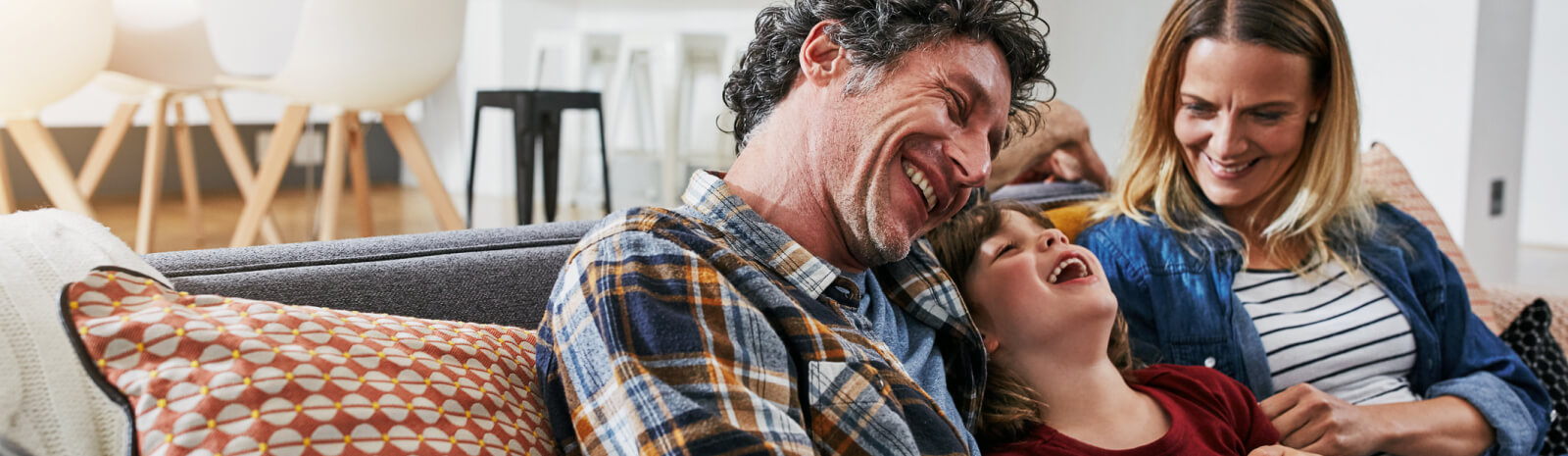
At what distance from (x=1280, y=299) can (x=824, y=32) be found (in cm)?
88

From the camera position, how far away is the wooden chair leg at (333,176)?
336 cm

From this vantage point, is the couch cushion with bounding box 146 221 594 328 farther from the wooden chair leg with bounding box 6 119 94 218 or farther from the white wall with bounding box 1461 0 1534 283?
the white wall with bounding box 1461 0 1534 283

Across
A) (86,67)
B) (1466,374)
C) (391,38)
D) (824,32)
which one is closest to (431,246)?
(824,32)

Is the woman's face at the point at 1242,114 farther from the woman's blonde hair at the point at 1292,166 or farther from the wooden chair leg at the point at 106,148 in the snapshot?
the wooden chair leg at the point at 106,148

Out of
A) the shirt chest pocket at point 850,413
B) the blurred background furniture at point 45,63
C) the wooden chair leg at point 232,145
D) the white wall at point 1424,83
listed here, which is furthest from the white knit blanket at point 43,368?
the white wall at point 1424,83

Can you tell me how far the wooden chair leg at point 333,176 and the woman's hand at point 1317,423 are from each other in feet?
8.80

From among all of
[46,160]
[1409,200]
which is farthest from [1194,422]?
[46,160]

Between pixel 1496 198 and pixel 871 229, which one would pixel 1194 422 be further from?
pixel 1496 198

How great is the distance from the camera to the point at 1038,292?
4.07 ft

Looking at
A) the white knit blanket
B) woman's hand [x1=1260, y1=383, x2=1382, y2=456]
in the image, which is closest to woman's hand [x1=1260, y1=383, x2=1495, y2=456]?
woman's hand [x1=1260, y1=383, x2=1382, y2=456]

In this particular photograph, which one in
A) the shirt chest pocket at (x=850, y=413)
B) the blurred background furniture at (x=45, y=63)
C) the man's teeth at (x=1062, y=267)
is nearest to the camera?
the shirt chest pocket at (x=850, y=413)

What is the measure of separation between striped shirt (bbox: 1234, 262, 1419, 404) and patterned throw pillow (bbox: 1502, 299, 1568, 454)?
10.2 inches

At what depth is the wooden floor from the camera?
4.41 m

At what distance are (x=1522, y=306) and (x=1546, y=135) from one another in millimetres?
3962
